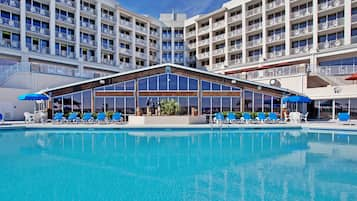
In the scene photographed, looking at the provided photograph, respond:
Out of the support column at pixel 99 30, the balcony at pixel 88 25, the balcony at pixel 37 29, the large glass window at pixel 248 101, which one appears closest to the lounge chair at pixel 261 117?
the large glass window at pixel 248 101

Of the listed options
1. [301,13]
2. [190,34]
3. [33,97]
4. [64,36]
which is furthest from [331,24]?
[64,36]

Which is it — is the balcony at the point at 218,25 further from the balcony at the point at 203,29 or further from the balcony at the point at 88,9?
the balcony at the point at 88,9

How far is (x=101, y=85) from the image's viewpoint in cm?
2053

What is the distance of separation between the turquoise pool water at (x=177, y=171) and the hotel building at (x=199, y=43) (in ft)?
38.4

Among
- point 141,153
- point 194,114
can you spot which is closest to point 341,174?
point 141,153

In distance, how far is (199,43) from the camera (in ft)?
127

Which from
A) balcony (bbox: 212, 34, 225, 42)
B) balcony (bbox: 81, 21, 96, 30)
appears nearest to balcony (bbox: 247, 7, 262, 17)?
balcony (bbox: 212, 34, 225, 42)

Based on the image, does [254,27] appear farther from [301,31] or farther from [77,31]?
[77,31]

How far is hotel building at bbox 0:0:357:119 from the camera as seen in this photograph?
72.8ft

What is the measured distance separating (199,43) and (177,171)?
3372cm

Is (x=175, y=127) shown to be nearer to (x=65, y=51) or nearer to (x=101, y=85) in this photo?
(x=101, y=85)

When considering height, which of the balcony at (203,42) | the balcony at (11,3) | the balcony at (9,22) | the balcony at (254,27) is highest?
the balcony at (11,3)

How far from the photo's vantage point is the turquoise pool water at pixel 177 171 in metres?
5.23

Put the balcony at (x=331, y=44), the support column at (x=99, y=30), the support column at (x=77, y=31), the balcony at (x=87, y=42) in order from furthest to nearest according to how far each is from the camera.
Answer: the support column at (x=99, y=30), the balcony at (x=87, y=42), the support column at (x=77, y=31), the balcony at (x=331, y=44)
